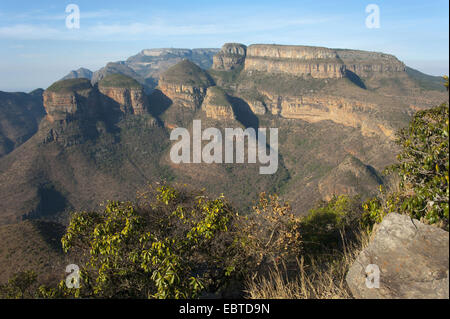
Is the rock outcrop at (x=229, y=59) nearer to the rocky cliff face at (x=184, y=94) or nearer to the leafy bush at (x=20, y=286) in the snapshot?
the rocky cliff face at (x=184, y=94)

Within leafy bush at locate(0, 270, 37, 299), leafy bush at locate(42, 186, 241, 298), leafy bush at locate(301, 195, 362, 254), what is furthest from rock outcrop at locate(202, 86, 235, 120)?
leafy bush at locate(42, 186, 241, 298)

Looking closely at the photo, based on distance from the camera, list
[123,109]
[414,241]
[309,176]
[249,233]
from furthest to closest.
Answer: [123,109] → [309,176] → [249,233] → [414,241]

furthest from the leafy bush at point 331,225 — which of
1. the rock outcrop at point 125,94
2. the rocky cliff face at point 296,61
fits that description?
the rock outcrop at point 125,94

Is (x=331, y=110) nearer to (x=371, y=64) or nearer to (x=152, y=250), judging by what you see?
(x=371, y=64)
